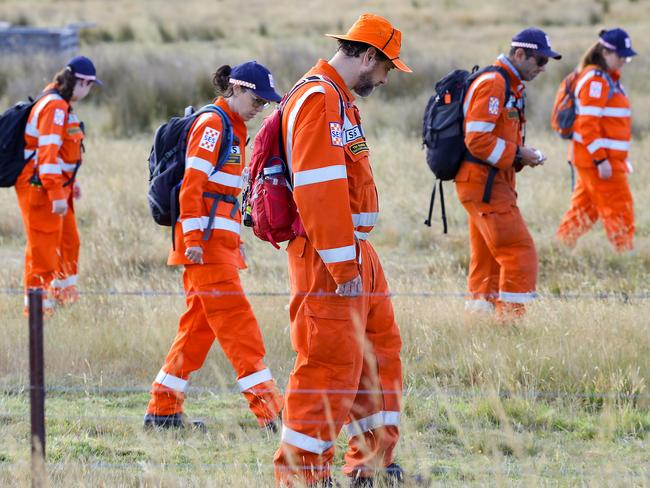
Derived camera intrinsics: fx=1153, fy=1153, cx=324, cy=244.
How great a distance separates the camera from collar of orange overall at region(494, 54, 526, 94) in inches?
304

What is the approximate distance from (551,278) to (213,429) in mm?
4467

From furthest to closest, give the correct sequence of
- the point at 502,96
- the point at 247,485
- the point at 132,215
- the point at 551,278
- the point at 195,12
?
the point at 195,12, the point at 132,215, the point at 551,278, the point at 502,96, the point at 247,485

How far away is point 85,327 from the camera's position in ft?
25.8

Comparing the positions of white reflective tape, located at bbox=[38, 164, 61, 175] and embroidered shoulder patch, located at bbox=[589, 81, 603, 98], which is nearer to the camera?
white reflective tape, located at bbox=[38, 164, 61, 175]

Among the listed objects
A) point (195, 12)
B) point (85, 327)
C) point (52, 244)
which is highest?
point (195, 12)

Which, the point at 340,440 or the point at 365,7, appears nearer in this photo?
the point at 340,440

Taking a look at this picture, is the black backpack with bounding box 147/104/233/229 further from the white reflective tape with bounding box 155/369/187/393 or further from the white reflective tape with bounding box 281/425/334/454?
the white reflective tape with bounding box 281/425/334/454

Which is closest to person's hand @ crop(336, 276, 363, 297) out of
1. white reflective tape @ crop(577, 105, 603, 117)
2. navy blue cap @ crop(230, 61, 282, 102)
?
navy blue cap @ crop(230, 61, 282, 102)

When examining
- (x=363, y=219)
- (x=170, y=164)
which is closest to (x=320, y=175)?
(x=363, y=219)

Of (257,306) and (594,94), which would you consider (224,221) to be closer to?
(257,306)

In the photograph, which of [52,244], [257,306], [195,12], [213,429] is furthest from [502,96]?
[195,12]

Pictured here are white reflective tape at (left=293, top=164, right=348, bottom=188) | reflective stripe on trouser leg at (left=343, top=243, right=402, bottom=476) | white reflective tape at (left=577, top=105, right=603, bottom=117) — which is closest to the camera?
white reflective tape at (left=293, top=164, right=348, bottom=188)

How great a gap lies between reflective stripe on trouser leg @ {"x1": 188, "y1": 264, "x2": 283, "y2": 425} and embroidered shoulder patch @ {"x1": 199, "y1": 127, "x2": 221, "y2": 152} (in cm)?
63

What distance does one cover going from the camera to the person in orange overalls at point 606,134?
10.1 meters
